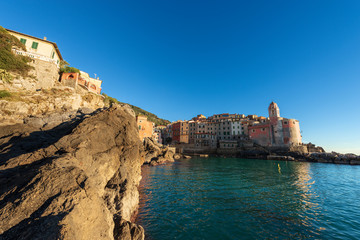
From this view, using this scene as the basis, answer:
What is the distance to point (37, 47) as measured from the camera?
26734 mm

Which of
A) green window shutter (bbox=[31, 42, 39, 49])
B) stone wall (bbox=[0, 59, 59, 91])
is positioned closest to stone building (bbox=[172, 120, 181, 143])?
stone wall (bbox=[0, 59, 59, 91])

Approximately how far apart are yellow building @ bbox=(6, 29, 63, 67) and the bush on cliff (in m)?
1.24

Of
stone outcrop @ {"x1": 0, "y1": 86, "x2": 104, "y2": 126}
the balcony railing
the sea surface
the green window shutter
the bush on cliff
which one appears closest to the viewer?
the sea surface

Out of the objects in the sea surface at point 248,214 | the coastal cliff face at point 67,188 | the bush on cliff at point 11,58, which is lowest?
the sea surface at point 248,214

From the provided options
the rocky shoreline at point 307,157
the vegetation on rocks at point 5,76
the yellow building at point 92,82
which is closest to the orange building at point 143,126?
the yellow building at point 92,82

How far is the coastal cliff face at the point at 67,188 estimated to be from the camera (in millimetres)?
3307

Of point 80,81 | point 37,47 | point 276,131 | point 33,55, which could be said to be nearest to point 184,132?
point 276,131

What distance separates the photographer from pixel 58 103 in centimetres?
2302

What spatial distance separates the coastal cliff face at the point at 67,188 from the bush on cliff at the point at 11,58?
17.5 m

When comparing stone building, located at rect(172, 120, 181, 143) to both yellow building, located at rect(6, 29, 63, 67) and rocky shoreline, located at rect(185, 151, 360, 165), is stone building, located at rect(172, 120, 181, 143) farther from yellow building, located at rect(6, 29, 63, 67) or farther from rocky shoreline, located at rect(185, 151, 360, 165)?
yellow building, located at rect(6, 29, 63, 67)

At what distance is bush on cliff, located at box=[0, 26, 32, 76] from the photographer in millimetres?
21531

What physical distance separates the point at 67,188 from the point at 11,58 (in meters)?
30.9

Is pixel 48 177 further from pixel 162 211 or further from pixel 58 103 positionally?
pixel 58 103

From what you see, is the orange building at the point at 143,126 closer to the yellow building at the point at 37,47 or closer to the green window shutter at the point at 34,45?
the yellow building at the point at 37,47
